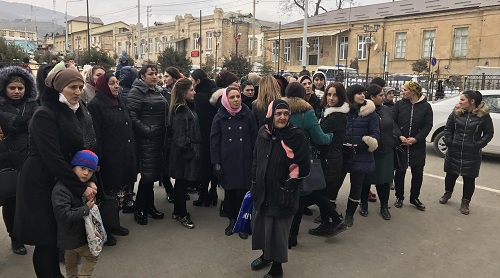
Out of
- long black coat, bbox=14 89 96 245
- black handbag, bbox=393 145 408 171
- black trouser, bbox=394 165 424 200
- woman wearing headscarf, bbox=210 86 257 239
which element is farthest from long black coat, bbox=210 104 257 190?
black trouser, bbox=394 165 424 200

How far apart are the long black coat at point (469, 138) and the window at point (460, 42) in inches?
1251

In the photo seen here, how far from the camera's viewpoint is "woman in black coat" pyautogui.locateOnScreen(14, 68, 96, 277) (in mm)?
2668

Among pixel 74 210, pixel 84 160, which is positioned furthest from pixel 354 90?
pixel 74 210

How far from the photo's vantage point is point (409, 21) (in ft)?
115

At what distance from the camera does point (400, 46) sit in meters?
36.2

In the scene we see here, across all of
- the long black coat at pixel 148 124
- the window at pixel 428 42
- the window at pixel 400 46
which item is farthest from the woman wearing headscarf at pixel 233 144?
the window at pixel 400 46

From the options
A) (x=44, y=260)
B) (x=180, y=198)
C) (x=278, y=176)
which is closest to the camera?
A: (x=44, y=260)

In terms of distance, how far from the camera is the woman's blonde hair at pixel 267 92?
451cm

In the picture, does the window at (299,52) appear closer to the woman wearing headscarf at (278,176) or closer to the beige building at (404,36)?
the beige building at (404,36)

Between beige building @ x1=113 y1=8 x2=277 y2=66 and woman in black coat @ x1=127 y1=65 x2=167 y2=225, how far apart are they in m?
41.7

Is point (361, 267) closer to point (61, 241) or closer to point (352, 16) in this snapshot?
point (61, 241)

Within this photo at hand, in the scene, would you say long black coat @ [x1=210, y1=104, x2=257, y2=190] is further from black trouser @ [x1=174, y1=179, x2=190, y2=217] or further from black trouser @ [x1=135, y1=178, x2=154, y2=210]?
black trouser @ [x1=135, y1=178, x2=154, y2=210]

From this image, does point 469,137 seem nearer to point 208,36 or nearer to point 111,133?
point 111,133

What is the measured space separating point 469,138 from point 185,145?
12.9 feet
